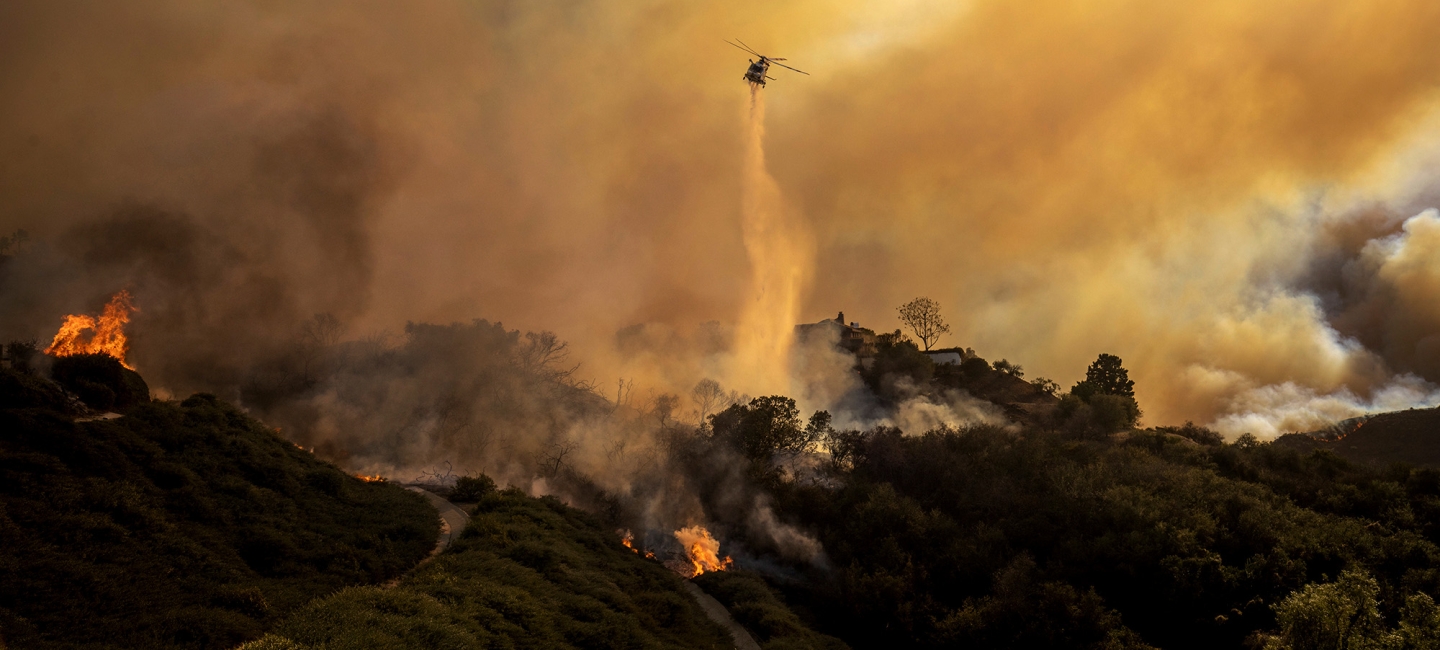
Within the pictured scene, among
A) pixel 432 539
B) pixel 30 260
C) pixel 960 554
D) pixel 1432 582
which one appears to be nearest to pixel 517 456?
pixel 432 539

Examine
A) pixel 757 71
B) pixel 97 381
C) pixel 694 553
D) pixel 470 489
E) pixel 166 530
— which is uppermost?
pixel 757 71

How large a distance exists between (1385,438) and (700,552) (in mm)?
81876

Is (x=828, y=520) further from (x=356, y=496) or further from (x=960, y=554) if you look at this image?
(x=356, y=496)

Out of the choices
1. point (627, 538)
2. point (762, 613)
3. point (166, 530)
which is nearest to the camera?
point (166, 530)

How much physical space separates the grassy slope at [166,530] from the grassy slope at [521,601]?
234 centimetres

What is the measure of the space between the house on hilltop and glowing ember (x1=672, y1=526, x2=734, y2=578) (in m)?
58.6

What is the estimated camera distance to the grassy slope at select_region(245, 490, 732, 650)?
18.1 m

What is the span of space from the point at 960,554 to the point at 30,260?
8189cm

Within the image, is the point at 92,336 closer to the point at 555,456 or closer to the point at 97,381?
the point at 97,381

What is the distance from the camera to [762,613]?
39.4 metres

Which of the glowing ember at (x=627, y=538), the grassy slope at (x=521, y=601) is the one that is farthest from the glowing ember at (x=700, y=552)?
the grassy slope at (x=521, y=601)

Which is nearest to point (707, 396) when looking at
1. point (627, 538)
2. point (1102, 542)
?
point (627, 538)

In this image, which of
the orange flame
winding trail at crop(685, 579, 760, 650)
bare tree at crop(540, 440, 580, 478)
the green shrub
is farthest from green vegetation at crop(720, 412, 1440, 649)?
the orange flame

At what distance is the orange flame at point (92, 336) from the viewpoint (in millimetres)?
47594
